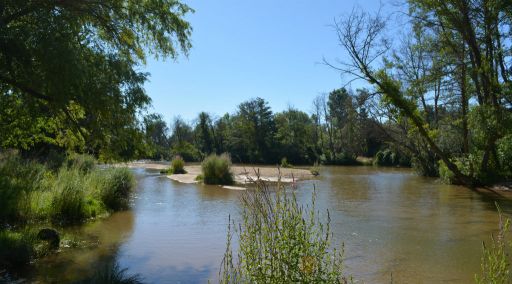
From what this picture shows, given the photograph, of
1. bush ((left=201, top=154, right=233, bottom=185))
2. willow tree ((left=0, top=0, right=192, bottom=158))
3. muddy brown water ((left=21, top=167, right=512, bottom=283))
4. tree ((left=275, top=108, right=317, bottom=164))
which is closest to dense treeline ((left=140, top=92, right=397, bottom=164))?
tree ((left=275, top=108, right=317, bottom=164))

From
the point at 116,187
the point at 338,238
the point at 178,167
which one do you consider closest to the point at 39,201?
the point at 116,187

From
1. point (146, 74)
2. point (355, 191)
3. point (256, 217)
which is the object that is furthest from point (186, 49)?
point (355, 191)

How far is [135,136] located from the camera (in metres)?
8.57

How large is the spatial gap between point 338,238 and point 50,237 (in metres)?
6.21

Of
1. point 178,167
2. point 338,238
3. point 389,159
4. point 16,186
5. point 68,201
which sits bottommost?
point 338,238

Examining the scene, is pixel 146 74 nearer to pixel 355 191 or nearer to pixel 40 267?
pixel 40 267

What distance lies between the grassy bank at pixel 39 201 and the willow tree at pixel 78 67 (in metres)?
1.35

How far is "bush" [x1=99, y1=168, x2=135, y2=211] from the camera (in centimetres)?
1433

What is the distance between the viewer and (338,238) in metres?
10.4

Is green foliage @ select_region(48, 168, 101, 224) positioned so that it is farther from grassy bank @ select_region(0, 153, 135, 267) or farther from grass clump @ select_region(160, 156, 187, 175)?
grass clump @ select_region(160, 156, 187, 175)

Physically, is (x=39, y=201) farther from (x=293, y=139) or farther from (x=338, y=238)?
(x=293, y=139)

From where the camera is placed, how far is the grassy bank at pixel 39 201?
7.83 m

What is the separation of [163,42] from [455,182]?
19921 millimetres

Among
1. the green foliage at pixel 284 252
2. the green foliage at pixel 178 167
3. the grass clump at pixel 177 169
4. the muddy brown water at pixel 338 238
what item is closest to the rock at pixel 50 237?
the muddy brown water at pixel 338 238
